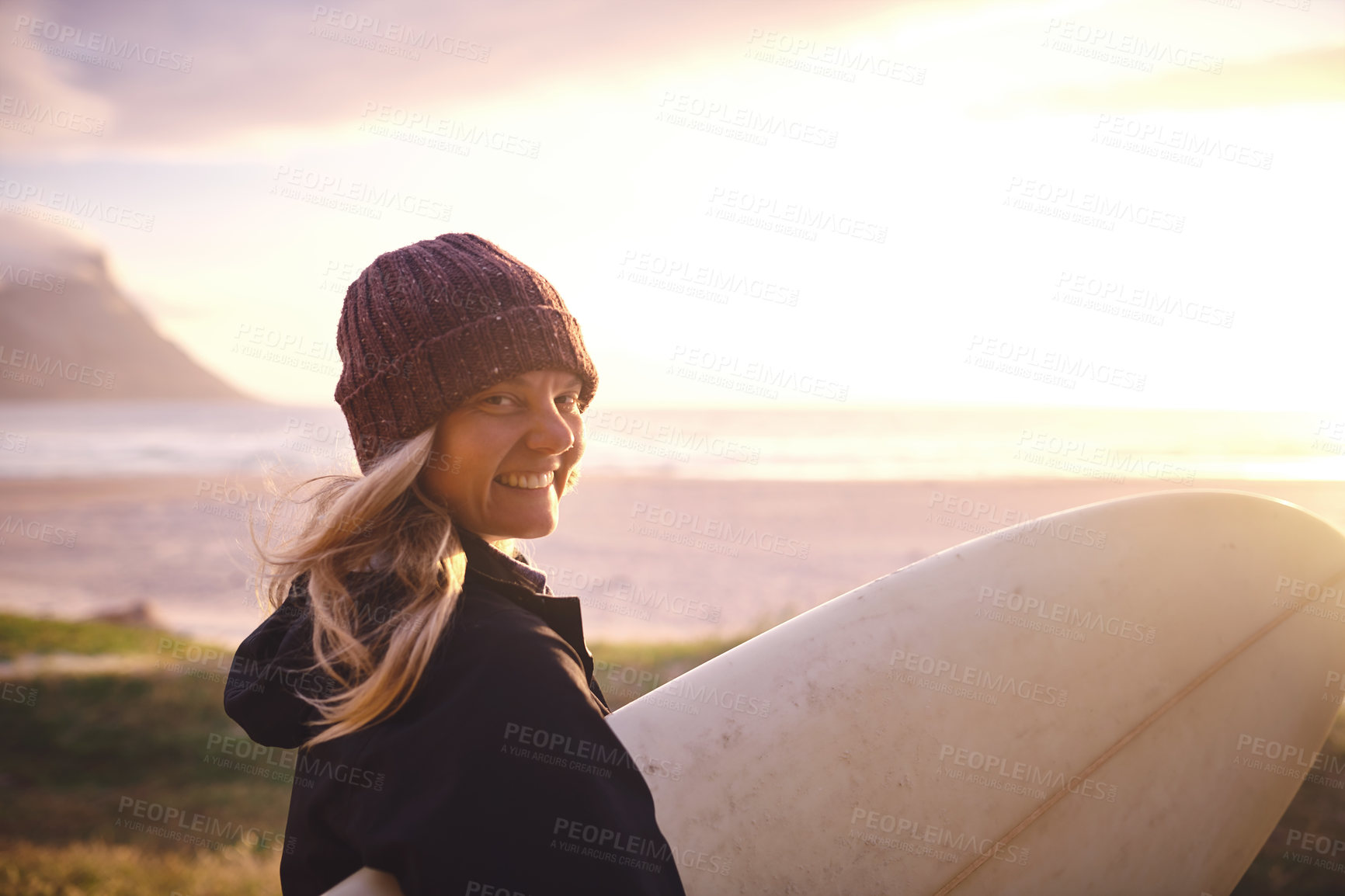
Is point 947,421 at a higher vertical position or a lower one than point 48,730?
lower

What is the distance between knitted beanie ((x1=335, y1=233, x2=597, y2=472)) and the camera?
4.55 feet

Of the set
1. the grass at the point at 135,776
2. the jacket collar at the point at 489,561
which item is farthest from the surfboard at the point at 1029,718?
the grass at the point at 135,776

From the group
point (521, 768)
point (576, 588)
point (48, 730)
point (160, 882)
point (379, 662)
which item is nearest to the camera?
point (521, 768)

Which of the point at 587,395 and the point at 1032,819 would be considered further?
the point at 1032,819

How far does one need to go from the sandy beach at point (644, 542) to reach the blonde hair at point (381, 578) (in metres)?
2.92

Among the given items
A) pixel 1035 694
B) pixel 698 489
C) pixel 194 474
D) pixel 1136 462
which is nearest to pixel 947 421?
pixel 1136 462

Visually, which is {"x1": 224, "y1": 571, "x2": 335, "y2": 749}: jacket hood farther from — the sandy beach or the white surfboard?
the sandy beach

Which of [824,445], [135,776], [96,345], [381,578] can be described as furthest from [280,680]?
[96,345]

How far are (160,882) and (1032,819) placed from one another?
9.29 feet

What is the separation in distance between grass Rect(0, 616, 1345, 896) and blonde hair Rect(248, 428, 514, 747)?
7.13ft

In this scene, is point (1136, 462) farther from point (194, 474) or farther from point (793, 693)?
point (194, 474)

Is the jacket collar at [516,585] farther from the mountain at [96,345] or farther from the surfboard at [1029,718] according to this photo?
the mountain at [96,345]

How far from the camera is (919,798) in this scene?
2062 mm

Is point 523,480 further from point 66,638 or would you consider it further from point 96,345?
point 96,345
